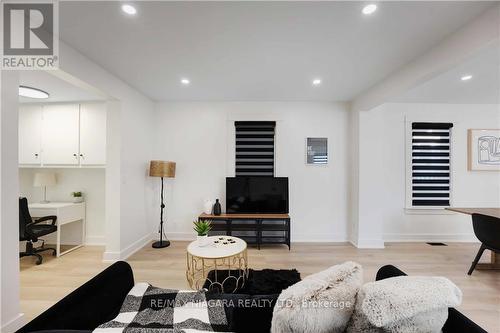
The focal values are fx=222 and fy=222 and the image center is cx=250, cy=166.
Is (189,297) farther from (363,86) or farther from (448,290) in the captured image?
(363,86)

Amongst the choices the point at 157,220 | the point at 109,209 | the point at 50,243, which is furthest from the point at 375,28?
the point at 50,243

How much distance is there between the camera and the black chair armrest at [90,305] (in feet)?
3.08

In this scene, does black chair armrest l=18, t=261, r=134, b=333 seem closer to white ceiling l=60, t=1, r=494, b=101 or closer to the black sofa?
the black sofa

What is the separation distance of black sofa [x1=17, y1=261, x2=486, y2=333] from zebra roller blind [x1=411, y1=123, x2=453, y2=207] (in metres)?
3.73

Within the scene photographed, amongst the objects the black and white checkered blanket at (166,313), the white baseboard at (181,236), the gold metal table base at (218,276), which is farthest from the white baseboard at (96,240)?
the black and white checkered blanket at (166,313)

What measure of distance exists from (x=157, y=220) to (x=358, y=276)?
13.0 feet

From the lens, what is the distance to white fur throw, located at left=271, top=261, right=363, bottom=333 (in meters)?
0.84

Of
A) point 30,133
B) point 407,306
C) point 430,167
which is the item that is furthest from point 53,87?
point 430,167

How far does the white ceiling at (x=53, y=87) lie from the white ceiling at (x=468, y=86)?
16.1 ft

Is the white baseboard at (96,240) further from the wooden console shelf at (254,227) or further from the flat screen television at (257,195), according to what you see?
the flat screen television at (257,195)

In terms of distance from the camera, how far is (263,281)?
2.62m

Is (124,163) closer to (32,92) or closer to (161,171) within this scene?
(161,171)

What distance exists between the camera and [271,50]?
2.38 meters

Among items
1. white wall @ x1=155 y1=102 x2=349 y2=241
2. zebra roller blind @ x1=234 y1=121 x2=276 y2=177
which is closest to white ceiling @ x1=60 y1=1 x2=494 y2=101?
white wall @ x1=155 y1=102 x2=349 y2=241
